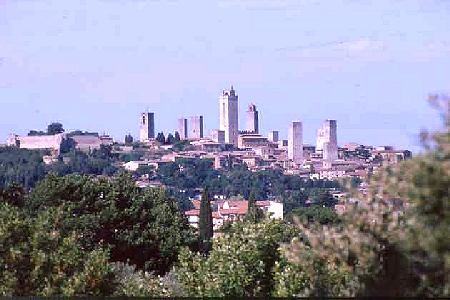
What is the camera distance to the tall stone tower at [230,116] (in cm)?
17462

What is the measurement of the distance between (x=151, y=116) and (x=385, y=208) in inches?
6987

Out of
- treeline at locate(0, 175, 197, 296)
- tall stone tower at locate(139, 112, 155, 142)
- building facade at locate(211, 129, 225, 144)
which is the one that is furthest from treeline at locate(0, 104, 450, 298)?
tall stone tower at locate(139, 112, 155, 142)

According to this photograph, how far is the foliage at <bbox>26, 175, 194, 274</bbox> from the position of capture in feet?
94.0

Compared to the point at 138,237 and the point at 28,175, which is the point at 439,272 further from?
the point at 28,175

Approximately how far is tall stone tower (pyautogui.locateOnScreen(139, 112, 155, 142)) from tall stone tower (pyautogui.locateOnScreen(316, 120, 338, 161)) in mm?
31497

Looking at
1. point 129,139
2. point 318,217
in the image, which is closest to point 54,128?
point 129,139

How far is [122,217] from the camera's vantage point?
29672 millimetres

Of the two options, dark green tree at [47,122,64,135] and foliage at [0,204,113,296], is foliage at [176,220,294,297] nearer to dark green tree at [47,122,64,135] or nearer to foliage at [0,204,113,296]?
foliage at [0,204,113,296]

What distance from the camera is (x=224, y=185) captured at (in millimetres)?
126812

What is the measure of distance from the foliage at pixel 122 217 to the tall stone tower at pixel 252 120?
516 ft

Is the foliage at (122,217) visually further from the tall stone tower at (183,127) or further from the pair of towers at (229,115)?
the tall stone tower at (183,127)

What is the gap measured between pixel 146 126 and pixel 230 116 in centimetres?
1674

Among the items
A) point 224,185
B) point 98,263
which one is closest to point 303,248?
point 98,263

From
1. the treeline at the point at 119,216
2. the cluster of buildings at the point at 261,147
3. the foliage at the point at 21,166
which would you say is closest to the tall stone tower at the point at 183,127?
the cluster of buildings at the point at 261,147
